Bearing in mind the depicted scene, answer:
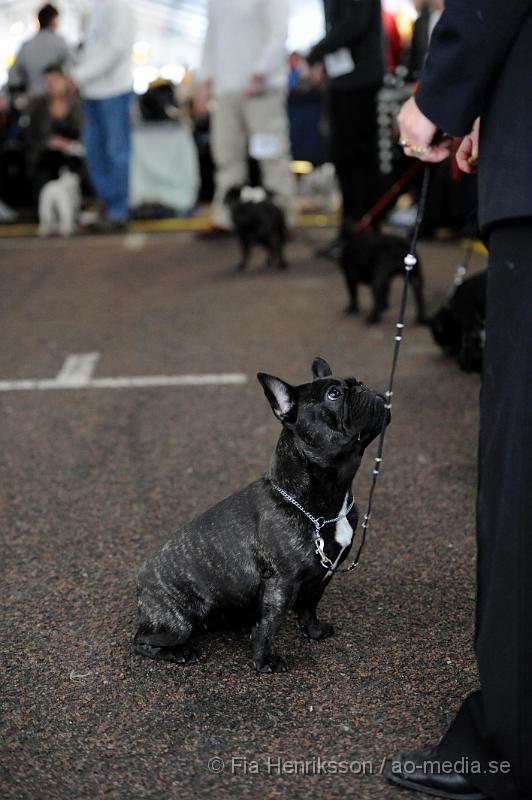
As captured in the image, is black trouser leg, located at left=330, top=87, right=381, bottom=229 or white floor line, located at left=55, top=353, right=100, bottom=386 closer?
white floor line, located at left=55, top=353, right=100, bottom=386

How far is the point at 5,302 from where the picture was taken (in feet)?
24.4

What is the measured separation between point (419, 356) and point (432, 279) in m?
2.05

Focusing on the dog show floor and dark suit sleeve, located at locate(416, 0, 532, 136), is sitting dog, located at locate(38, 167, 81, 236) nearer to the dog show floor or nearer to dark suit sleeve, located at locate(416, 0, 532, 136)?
the dog show floor

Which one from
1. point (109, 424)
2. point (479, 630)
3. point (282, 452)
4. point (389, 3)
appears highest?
point (389, 3)

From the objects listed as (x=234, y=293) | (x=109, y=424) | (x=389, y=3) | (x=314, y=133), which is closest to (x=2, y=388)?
(x=109, y=424)

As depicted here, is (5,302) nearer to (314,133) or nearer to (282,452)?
(282,452)

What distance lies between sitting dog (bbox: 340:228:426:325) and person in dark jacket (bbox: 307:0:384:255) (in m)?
1.07

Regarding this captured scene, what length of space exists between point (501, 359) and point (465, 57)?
584 mm

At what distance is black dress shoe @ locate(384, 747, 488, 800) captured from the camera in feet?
6.47

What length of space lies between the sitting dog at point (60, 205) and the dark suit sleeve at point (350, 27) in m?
4.06

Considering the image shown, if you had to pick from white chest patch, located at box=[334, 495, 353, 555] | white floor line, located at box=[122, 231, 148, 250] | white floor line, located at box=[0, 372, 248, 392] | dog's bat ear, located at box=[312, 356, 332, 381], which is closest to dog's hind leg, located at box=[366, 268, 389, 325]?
white floor line, located at box=[0, 372, 248, 392]

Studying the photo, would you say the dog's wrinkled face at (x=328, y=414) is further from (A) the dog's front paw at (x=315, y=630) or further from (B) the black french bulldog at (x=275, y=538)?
(A) the dog's front paw at (x=315, y=630)

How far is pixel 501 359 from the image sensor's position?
1884 mm

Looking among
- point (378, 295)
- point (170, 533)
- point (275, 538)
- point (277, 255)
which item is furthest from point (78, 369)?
point (275, 538)
